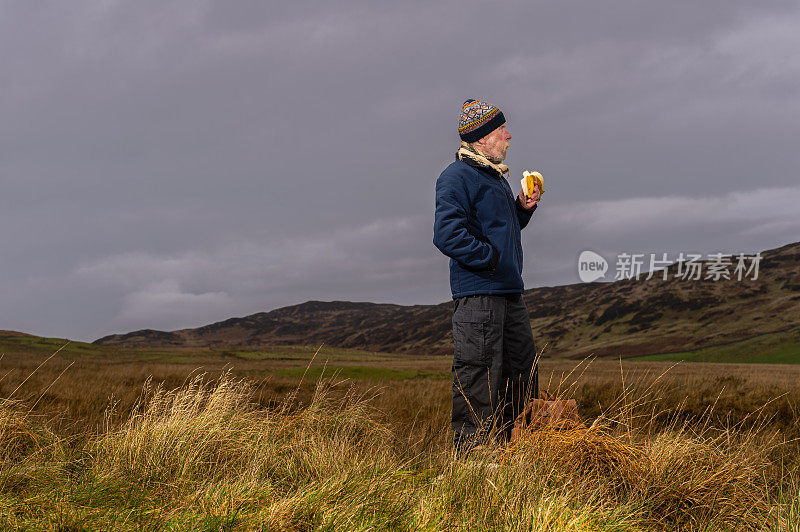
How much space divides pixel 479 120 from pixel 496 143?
0.26m

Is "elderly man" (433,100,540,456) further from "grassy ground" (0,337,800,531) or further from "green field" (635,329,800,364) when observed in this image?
"green field" (635,329,800,364)

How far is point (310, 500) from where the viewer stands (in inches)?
105

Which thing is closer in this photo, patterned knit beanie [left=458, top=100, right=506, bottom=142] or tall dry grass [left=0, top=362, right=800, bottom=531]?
tall dry grass [left=0, top=362, right=800, bottom=531]

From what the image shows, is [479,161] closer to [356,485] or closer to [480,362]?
[480,362]

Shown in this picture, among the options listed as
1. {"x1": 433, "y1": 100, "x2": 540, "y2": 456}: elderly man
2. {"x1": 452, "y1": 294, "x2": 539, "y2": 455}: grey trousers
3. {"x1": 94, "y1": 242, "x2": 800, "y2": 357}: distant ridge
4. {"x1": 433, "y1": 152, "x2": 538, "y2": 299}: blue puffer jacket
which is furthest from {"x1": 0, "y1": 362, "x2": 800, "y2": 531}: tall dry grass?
{"x1": 94, "y1": 242, "x2": 800, "y2": 357}: distant ridge

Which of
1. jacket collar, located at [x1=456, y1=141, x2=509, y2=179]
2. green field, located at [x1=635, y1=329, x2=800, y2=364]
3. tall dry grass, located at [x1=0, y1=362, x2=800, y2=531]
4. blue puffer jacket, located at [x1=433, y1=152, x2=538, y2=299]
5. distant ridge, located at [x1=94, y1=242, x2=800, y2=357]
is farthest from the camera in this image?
distant ridge, located at [x1=94, y1=242, x2=800, y2=357]

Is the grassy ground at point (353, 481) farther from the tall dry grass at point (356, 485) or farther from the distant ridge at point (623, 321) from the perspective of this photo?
the distant ridge at point (623, 321)

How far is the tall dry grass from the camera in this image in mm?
2545

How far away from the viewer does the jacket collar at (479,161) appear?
4.61 meters

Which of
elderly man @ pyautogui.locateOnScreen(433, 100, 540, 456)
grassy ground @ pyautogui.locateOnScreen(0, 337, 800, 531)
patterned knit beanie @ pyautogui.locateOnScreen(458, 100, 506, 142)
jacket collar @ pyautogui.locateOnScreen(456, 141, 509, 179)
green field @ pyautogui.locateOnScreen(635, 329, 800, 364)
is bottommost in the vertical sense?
green field @ pyautogui.locateOnScreen(635, 329, 800, 364)

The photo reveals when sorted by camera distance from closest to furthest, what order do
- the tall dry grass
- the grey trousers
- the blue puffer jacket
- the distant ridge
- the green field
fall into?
the tall dry grass → the blue puffer jacket → the grey trousers → the green field → the distant ridge

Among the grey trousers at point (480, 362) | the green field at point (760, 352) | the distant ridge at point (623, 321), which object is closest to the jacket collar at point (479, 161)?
the grey trousers at point (480, 362)

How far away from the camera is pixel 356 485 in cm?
297

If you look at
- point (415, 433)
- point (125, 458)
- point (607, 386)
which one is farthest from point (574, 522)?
point (607, 386)
